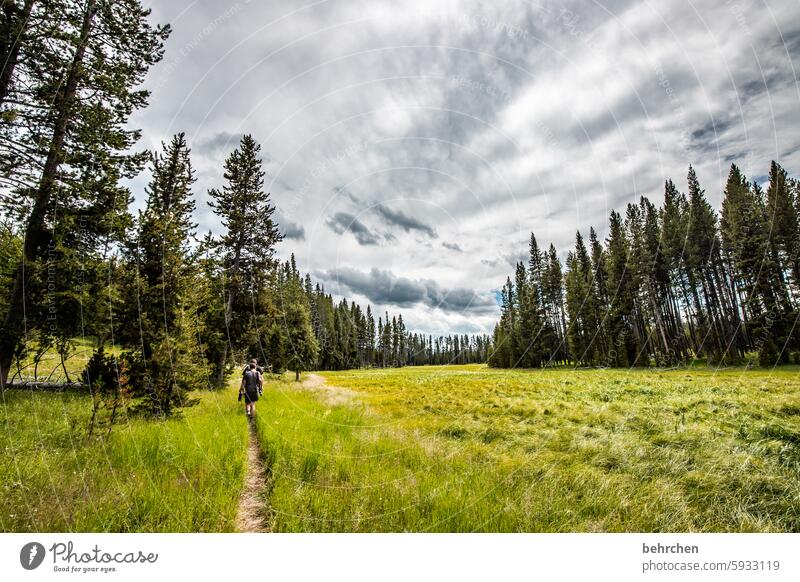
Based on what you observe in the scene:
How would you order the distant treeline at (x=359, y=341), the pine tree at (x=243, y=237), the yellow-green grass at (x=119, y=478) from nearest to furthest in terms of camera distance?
the yellow-green grass at (x=119, y=478)
the pine tree at (x=243, y=237)
the distant treeline at (x=359, y=341)

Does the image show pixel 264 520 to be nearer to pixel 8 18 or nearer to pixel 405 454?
pixel 405 454

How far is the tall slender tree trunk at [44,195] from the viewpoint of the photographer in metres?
9.32

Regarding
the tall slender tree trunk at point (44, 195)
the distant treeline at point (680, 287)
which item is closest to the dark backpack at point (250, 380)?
the tall slender tree trunk at point (44, 195)

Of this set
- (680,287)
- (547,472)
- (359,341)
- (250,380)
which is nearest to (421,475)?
(547,472)

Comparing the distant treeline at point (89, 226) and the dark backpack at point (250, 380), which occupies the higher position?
the distant treeline at point (89, 226)

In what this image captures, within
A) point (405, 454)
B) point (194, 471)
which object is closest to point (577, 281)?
point (405, 454)

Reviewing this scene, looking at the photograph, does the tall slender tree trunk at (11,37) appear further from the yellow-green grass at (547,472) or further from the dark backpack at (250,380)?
the yellow-green grass at (547,472)

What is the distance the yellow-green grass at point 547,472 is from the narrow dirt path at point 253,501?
176 millimetres

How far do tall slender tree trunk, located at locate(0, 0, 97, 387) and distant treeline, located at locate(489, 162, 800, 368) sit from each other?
28.4 m

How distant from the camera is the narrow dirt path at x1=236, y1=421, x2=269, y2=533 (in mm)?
3988

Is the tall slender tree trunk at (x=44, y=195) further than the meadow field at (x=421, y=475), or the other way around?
the tall slender tree trunk at (x=44, y=195)

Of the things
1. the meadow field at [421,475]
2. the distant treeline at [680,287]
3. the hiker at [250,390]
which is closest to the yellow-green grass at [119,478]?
the meadow field at [421,475]

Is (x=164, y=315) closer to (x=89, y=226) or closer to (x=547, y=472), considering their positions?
(x=89, y=226)

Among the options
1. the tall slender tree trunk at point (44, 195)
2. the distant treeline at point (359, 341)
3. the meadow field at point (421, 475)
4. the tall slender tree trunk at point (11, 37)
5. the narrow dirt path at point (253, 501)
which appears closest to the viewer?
→ the meadow field at point (421, 475)
